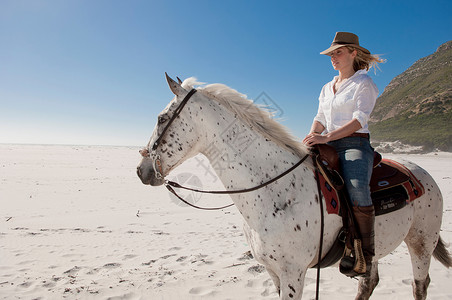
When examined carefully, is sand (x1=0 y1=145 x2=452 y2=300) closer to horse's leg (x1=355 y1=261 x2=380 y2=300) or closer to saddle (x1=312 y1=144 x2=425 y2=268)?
horse's leg (x1=355 y1=261 x2=380 y2=300)

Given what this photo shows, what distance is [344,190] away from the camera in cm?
237

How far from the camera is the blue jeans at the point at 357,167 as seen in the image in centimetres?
227

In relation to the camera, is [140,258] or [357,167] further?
[140,258]

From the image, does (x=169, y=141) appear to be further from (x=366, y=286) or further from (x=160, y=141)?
(x=366, y=286)

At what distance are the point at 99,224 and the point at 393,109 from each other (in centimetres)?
6924

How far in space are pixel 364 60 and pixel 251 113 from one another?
148 cm

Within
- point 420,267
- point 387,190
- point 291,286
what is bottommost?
point 420,267

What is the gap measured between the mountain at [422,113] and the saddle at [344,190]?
4217 cm

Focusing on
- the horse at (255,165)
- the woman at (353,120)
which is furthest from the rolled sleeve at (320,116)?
the horse at (255,165)

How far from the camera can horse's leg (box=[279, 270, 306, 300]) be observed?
210 centimetres

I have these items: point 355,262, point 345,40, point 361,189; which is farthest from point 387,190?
point 345,40

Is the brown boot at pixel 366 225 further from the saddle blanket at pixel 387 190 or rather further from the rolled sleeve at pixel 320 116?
the rolled sleeve at pixel 320 116

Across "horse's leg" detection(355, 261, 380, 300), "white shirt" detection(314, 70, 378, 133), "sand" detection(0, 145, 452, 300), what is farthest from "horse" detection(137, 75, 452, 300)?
"horse's leg" detection(355, 261, 380, 300)

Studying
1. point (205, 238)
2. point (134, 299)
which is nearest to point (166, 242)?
point (205, 238)
